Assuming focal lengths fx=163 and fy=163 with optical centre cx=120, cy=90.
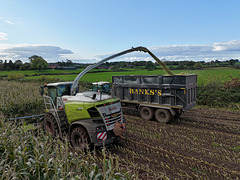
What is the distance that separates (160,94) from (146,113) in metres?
1.75

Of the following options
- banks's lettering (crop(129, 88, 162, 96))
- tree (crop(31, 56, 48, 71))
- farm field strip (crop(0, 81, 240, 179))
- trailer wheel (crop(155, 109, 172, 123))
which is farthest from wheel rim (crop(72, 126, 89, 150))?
tree (crop(31, 56, 48, 71))

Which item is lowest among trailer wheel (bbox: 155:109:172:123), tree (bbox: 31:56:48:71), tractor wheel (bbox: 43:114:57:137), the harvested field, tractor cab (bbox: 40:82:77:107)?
the harvested field

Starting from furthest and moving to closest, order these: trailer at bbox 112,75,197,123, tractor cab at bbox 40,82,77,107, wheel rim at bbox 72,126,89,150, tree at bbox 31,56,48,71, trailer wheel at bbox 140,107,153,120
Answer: tree at bbox 31,56,48,71, trailer wheel at bbox 140,107,153,120, trailer at bbox 112,75,197,123, tractor cab at bbox 40,82,77,107, wheel rim at bbox 72,126,89,150

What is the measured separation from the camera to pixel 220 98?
1527 centimetres

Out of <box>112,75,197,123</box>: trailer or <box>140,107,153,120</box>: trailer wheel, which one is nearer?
<box>112,75,197,123</box>: trailer

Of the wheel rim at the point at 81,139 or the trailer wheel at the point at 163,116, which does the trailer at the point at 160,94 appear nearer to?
the trailer wheel at the point at 163,116

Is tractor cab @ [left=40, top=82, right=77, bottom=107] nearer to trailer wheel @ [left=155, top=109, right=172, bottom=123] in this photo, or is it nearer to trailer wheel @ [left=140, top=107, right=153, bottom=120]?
trailer wheel @ [left=140, top=107, right=153, bottom=120]

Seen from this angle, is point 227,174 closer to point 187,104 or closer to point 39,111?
point 187,104

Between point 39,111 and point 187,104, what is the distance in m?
9.66

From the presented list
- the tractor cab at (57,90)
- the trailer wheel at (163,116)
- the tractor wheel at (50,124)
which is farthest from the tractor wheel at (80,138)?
the trailer wheel at (163,116)

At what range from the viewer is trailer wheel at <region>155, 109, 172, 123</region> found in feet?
32.7

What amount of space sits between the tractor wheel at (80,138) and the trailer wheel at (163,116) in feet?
18.3

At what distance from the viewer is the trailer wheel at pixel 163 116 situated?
32.7ft

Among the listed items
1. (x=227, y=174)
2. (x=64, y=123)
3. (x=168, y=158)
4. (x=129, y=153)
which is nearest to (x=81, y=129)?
(x=64, y=123)
